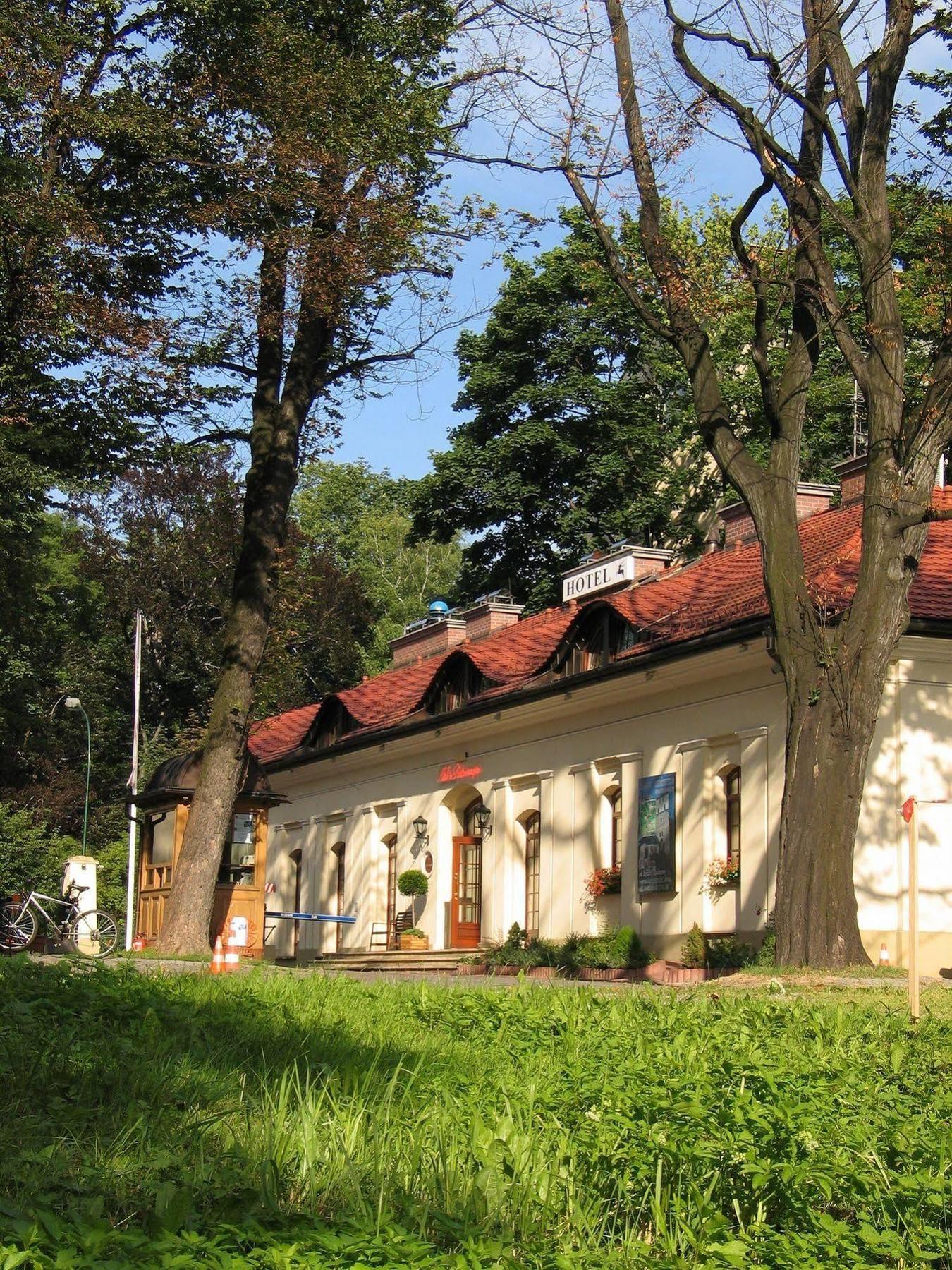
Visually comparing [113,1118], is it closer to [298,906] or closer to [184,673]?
[298,906]

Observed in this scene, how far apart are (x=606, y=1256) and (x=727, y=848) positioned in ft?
67.5

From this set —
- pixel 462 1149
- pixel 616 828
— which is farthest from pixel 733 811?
pixel 462 1149

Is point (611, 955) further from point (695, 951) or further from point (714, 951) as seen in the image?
point (714, 951)

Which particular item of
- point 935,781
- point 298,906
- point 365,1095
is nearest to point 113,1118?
point 365,1095

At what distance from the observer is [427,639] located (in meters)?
42.4

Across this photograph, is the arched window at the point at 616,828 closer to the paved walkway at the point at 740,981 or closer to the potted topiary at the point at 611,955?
the potted topiary at the point at 611,955

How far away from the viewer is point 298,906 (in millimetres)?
40906

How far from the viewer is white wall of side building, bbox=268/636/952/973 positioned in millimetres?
22438

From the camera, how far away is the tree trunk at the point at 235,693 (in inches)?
803

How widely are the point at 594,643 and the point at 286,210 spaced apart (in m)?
10.8

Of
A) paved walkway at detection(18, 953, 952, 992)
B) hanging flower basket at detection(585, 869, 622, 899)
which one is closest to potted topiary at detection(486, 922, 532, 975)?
hanging flower basket at detection(585, 869, 622, 899)

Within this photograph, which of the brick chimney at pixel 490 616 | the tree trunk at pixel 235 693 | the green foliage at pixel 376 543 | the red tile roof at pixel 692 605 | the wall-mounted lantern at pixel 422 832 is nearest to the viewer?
the tree trunk at pixel 235 693

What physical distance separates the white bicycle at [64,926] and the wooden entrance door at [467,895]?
8556 millimetres

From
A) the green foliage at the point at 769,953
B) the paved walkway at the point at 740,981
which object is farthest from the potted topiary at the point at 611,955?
the paved walkway at the point at 740,981
